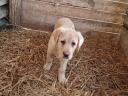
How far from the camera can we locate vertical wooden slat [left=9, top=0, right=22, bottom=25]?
13.5 feet

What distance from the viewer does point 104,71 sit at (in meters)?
3.57

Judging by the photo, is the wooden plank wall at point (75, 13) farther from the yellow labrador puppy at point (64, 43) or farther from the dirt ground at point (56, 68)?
the yellow labrador puppy at point (64, 43)

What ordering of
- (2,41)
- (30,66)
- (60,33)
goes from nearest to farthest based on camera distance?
1. (60,33)
2. (30,66)
3. (2,41)

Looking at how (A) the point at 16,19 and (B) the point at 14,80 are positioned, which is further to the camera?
(A) the point at 16,19

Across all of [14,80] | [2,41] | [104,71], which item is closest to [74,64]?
[104,71]

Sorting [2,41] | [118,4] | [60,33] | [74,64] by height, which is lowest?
[74,64]

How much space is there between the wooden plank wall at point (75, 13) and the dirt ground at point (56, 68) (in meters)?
0.17

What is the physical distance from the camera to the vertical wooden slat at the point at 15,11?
4.13m

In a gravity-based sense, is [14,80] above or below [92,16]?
below

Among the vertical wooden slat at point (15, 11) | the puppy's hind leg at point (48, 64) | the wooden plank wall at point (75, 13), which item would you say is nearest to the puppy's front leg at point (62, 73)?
the puppy's hind leg at point (48, 64)

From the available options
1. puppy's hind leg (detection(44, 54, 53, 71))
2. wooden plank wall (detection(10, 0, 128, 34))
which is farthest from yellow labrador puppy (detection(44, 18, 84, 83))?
wooden plank wall (detection(10, 0, 128, 34))

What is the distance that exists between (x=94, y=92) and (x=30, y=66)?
0.97m

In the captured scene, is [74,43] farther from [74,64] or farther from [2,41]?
[2,41]

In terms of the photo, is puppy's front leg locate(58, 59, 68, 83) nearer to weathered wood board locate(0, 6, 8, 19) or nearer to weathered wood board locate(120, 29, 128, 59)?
weathered wood board locate(120, 29, 128, 59)
